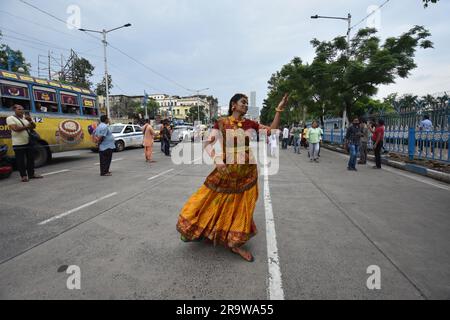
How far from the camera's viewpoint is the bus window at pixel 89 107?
12.1 m

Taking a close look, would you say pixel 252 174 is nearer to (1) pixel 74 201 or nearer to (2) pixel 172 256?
(2) pixel 172 256

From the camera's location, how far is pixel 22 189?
617cm

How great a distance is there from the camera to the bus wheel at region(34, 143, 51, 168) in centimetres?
943

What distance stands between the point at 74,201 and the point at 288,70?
65.1 feet

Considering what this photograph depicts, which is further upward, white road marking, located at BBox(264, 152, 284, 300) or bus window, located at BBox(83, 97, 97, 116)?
bus window, located at BBox(83, 97, 97, 116)

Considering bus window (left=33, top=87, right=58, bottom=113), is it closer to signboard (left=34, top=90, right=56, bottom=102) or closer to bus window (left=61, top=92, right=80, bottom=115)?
signboard (left=34, top=90, right=56, bottom=102)

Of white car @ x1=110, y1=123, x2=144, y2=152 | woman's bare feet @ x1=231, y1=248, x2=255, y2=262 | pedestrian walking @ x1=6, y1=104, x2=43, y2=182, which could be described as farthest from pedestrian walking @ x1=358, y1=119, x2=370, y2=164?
white car @ x1=110, y1=123, x2=144, y2=152

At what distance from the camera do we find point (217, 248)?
312 cm

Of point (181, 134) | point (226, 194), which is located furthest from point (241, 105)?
point (181, 134)

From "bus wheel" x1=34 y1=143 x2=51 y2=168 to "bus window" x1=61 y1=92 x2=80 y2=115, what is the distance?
191 centimetres

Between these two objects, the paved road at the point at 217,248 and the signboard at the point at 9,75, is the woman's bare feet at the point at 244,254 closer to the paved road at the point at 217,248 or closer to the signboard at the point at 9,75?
the paved road at the point at 217,248

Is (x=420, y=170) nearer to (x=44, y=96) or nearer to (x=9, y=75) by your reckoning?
(x=44, y=96)
